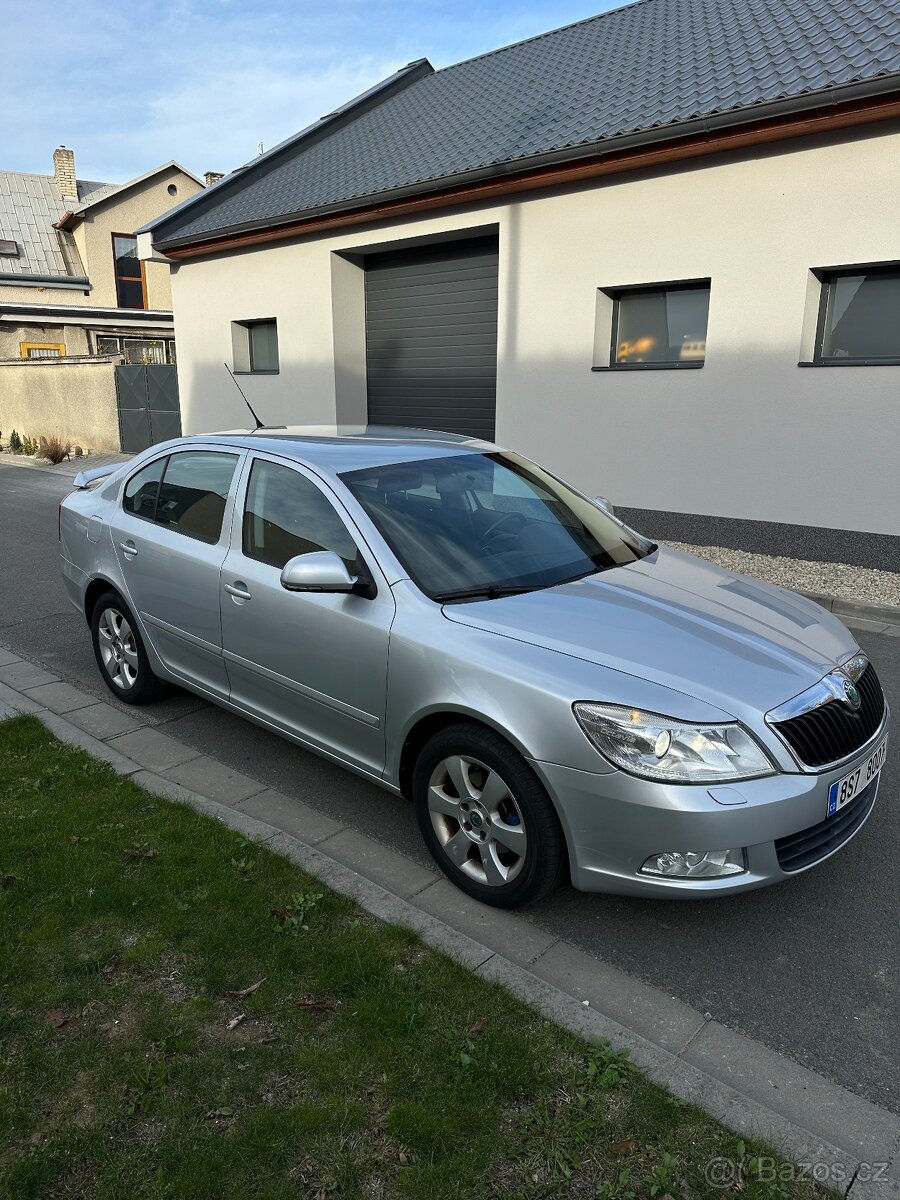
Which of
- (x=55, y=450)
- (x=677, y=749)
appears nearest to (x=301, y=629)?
(x=677, y=749)

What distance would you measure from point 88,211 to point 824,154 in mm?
27728

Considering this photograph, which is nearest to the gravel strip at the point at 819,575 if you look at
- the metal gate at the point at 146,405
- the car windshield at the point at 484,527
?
the car windshield at the point at 484,527

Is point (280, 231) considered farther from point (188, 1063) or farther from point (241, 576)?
point (188, 1063)

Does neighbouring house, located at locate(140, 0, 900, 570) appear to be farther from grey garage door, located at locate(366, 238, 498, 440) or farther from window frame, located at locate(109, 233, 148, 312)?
window frame, located at locate(109, 233, 148, 312)

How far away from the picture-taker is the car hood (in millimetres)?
2869

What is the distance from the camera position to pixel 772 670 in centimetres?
298

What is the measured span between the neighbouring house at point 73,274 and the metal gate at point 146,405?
4.70 m

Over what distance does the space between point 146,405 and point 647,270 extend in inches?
498

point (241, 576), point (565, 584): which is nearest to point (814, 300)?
point (565, 584)

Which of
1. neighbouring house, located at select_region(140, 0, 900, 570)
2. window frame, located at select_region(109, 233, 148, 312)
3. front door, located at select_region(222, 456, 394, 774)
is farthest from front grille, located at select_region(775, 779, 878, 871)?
window frame, located at select_region(109, 233, 148, 312)

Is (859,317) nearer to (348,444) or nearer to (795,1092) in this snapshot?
(348,444)

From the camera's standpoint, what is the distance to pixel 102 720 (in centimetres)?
488

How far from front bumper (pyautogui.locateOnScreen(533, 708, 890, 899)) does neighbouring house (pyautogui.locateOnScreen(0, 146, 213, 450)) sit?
2305 cm

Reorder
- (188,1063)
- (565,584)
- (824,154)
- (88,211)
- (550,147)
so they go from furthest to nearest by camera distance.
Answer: (88,211)
(550,147)
(824,154)
(565,584)
(188,1063)
